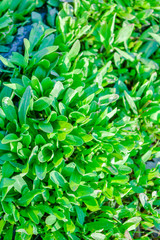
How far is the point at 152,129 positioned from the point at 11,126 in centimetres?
127

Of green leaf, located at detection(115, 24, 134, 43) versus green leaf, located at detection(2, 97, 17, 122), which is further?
green leaf, located at detection(115, 24, 134, 43)

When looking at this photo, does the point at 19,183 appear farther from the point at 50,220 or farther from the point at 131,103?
the point at 131,103

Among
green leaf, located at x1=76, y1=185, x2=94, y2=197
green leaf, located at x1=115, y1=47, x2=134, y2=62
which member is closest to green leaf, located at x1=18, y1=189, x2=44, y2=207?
green leaf, located at x1=76, y1=185, x2=94, y2=197

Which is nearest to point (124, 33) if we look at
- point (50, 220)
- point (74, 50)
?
point (74, 50)

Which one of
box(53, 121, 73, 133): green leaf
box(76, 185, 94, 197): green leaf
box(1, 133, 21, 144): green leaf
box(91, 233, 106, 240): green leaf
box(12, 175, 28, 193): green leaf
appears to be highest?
box(1, 133, 21, 144): green leaf

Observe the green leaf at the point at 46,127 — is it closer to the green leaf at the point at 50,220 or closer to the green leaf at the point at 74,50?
the green leaf at the point at 50,220

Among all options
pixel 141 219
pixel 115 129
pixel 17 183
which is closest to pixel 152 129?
pixel 115 129

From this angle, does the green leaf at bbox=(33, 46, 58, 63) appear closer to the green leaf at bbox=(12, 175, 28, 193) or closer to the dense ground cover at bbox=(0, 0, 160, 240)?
the dense ground cover at bbox=(0, 0, 160, 240)

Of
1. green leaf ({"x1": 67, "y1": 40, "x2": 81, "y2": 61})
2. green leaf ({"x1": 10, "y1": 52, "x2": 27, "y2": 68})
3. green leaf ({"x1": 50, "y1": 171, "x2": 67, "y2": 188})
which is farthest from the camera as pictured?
green leaf ({"x1": 67, "y1": 40, "x2": 81, "y2": 61})

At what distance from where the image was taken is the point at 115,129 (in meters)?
2.15

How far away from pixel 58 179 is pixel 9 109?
610 millimetres

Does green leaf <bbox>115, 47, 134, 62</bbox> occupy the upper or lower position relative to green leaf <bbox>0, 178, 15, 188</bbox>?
upper

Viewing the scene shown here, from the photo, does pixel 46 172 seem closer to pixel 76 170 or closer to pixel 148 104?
pixel 76 170

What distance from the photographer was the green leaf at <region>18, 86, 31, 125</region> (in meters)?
1.97
